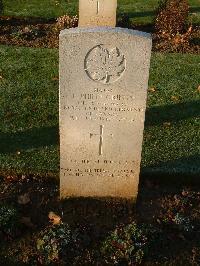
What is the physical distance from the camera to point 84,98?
5.90m

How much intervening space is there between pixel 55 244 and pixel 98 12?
6.63m

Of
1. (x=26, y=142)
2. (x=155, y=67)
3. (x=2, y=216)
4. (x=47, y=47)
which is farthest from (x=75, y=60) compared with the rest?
(x=47, y=47)

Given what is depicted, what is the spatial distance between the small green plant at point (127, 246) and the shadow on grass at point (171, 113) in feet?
9.93

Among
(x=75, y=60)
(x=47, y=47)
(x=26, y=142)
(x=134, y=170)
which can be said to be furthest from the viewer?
(x=47, y=47)

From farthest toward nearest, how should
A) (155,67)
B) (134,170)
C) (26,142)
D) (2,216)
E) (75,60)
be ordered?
(155,67), (26,142), (134,170), (2,216), (75,60)

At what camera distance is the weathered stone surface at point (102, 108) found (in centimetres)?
550

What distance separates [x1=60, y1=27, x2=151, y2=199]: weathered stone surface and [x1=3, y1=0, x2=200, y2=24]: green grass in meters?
7.76

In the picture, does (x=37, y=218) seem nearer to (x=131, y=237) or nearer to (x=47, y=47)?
(x=131, y=237)

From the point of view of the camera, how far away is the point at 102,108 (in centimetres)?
597

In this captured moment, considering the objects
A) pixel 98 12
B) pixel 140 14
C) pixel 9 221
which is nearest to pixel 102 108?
pixel 9 221

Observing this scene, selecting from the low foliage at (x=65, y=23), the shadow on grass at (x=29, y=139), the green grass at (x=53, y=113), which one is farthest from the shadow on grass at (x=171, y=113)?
the low foliage at (x=65, y=23)

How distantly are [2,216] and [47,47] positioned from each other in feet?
21.6

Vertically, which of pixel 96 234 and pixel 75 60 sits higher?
pixel 75 60

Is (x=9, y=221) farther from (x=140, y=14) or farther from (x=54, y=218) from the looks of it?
(x=140, y=14)
